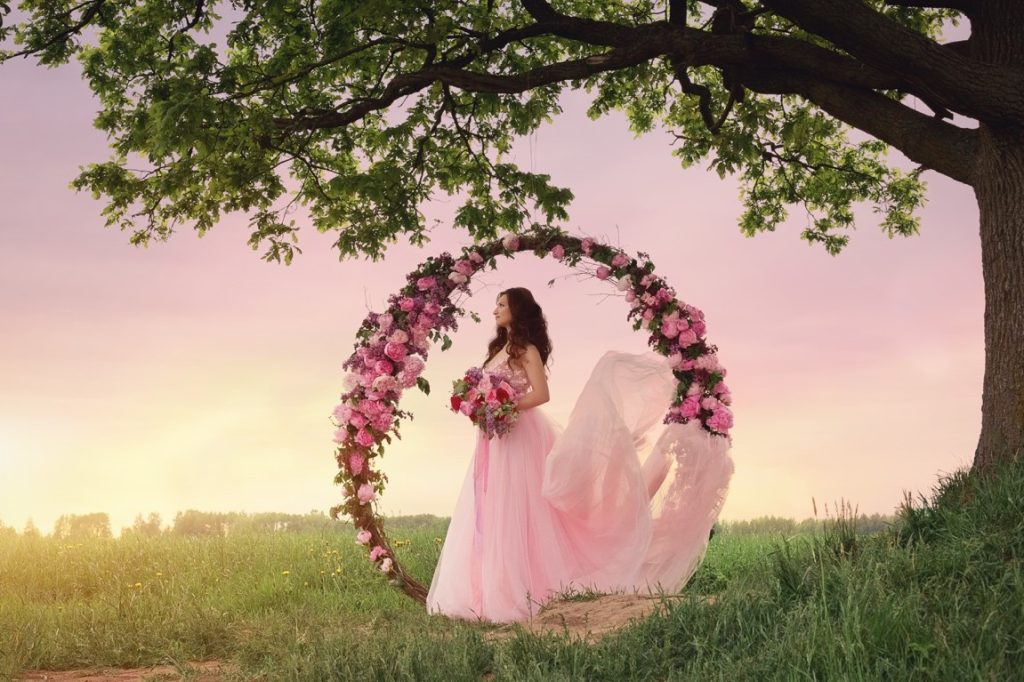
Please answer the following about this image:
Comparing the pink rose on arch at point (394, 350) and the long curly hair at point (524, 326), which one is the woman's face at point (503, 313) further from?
the pink rose on arch at point (394, 350)

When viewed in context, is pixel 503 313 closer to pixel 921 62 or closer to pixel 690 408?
pixel 690 408

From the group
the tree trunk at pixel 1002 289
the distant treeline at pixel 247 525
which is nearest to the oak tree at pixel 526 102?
the tree trunk at pixel 1002 289

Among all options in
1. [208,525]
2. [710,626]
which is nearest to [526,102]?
[710,626]

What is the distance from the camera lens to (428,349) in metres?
11.0

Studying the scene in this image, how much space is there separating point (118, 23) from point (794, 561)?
975cm

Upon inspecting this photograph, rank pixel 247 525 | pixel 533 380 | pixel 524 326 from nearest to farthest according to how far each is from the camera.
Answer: pixel 533 380, pixel 524 326, pixel 247 525

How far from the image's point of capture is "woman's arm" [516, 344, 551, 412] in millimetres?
9758

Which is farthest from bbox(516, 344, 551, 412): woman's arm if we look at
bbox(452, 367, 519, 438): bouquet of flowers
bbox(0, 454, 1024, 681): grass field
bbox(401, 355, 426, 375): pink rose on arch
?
bbox(0, 454, 1024, 681): grass field

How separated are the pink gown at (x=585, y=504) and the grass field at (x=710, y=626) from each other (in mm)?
786

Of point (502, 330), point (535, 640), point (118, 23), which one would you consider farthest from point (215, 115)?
point (535, 640)

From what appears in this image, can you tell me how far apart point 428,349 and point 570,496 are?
2680mm

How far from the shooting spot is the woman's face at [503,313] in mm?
10133

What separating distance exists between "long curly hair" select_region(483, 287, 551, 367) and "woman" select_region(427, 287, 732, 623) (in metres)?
0.01

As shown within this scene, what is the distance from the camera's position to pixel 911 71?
8.77 m
